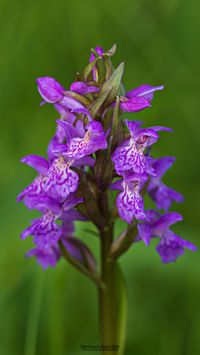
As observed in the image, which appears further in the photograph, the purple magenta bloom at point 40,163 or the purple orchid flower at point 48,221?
the purple magenta bloom at point 40,163

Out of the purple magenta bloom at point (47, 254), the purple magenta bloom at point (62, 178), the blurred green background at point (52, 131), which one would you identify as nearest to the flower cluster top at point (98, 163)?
the purple magenta bloom at point (62, 178)

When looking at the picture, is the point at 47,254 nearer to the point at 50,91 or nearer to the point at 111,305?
the point at 111,305

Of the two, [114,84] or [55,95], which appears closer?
[114,84]

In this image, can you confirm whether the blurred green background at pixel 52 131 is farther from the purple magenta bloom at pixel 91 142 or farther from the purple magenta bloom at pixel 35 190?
the purple magenta bloom at pixel 91 142

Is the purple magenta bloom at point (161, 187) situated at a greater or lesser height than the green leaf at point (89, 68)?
lesser

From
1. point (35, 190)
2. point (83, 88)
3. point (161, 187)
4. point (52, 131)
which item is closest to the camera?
point (83, 88)

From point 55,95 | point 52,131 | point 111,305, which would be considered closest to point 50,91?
point 55,95
